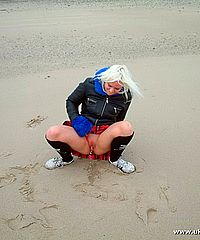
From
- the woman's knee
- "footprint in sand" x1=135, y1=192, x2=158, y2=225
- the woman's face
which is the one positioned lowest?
"footprint in sand" x1=135, y1=192, x2=158, y2=225

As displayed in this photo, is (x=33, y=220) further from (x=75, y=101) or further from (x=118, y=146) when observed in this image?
(x=75, y=101)

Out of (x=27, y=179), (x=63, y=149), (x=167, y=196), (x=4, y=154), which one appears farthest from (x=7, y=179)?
(x=167, y=196)

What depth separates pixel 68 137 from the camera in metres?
2.39

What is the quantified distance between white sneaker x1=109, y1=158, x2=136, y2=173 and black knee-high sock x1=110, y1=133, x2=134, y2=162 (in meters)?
0.04

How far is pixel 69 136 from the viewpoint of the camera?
239cm

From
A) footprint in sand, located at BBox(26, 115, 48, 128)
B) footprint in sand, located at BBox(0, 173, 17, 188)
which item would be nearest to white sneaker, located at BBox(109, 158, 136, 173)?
footprint in sand, located at BBox(0, 173, 17, 188)

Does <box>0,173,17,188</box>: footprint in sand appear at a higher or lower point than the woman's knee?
lower

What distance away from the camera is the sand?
→ 209 cm

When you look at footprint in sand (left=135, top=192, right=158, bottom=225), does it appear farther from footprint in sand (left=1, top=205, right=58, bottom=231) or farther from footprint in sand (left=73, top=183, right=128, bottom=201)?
footprint in sand (left=1, top=205, right=58, bottom=231)

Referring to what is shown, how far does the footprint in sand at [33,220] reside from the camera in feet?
6.73

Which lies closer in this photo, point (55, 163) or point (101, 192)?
point (101, 192)

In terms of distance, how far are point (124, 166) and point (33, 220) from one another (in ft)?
2.63

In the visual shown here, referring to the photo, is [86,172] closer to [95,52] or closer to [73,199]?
[73,199]

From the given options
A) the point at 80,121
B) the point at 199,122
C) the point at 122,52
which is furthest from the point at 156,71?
the point at 80,121
